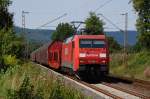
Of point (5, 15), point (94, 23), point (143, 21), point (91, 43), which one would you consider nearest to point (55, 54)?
point (5, 15)

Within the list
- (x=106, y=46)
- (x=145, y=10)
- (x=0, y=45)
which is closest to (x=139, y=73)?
(x=106, y=46)

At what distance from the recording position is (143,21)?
58625 mm

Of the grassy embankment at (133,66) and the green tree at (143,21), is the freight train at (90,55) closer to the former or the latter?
the grassy embankment at (133,66)

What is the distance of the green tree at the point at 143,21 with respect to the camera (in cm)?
5684

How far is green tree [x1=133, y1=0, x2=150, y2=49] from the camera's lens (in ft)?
186

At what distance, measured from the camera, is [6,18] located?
4572 centimetres

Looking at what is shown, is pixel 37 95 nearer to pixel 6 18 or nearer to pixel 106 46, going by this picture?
pixel 106 46

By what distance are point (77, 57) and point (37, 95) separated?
16964 millimetres

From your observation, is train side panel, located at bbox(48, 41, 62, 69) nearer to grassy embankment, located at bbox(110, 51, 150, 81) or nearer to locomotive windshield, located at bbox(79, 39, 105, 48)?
grassy embankment, located at bbox(110, 51, 150, 81)

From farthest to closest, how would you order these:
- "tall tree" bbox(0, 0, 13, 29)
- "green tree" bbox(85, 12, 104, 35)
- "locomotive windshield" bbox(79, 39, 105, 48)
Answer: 1. "green tree" bbox(85, 12, 104, 35)
2. "tall tree" bbox(0, 0, 13, 29)
3. "locomotive windshield" bbox(79, 39, 105, 48)

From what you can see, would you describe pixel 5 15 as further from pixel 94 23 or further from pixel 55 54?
pixel 94 23

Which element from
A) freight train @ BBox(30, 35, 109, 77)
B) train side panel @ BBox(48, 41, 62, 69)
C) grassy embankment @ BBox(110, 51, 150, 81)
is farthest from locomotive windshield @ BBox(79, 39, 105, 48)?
train side panel @ BBox(48, 41, 62, 69)

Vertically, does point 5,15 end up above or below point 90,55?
above

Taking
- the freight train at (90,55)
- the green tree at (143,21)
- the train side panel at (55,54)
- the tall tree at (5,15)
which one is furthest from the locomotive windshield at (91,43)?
the green tree at (143,21)
